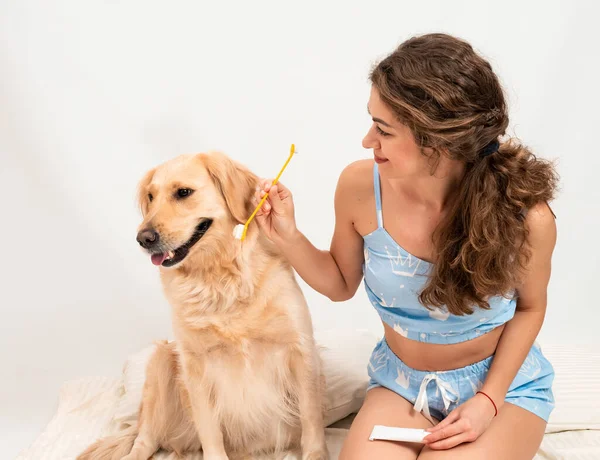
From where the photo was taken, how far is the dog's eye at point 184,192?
6.70ft

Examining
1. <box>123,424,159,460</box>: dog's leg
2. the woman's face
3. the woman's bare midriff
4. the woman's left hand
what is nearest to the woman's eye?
the woman's face

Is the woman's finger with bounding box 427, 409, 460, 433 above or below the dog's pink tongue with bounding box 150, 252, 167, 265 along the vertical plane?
below

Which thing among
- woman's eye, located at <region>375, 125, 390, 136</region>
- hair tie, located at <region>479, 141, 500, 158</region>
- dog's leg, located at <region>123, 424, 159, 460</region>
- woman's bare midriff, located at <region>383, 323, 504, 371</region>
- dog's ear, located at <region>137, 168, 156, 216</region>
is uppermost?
woman's eye, located at <region>375, 125, 390, 136</region>

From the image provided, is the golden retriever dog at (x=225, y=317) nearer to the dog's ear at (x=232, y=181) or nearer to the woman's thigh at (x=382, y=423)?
the dog's ear at (x=232, y=181)

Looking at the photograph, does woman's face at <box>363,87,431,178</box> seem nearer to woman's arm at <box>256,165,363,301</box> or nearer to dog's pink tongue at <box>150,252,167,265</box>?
woman's arm at <box>256,165,363,301</box>

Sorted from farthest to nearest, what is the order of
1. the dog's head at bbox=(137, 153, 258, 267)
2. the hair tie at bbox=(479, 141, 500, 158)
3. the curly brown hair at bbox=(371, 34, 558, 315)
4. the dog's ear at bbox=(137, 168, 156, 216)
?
the dog's ear at bbox=(137, 168, 156, 216) → the dog's head at bbox=(137, 153, 258, 267) → the hair tie at bbox=(479, 141, 500, 158) → the curly brown hair at bbox=(371, 34, 558, 315)

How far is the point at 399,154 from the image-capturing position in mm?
1879

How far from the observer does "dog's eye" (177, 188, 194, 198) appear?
2.04m

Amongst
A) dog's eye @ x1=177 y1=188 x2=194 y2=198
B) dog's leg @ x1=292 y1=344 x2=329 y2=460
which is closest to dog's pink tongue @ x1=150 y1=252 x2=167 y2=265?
dog's eye @ x1=177 y1=188 x2=194 y2=198

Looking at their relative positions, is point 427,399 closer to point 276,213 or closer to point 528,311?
point 528,311

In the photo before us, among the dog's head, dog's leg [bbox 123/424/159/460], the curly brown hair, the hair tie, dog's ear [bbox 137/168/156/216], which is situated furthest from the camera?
dog's leg [bbox 123/424/159/460]

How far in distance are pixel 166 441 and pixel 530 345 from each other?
1.14 meters

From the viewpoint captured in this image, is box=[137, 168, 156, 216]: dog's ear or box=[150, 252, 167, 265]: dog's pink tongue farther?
box=[137, 168, 156, 216]: dog's ear

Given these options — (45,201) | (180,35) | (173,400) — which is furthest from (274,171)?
(173,400)
